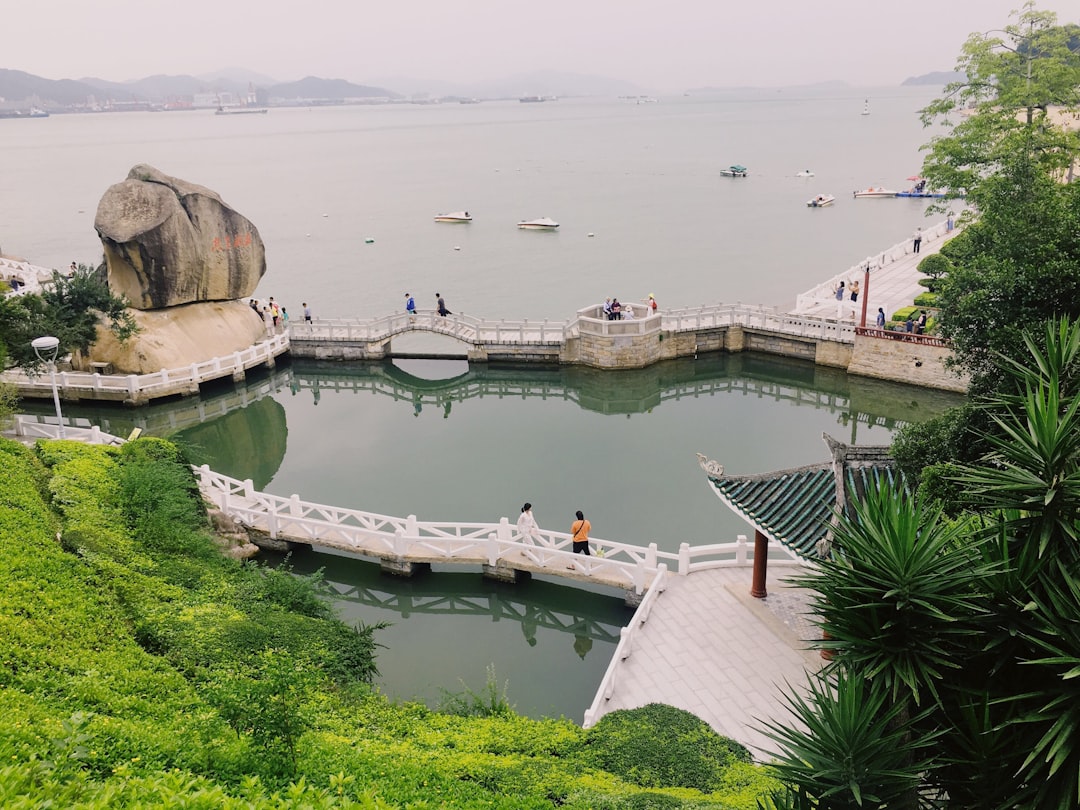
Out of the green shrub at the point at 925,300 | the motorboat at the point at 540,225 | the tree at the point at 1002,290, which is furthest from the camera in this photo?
the motorboat at the point at 540,225

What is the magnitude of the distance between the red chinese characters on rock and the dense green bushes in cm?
1525

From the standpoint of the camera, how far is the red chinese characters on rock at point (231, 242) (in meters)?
27.7

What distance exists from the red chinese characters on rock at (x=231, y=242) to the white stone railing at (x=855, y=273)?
19177 mm

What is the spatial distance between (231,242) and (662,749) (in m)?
23.9

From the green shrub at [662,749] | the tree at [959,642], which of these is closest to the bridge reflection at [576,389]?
the green shrub at [662,749]

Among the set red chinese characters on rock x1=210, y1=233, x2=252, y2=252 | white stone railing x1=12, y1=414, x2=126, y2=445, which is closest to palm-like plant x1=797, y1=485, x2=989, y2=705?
white stone railing x1=12, y1=414, x2=126, y2=445

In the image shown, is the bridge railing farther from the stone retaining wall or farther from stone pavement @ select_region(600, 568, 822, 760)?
stone pavement @ select_region(600, 568, 822, 760)

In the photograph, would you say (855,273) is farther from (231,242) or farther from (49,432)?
(49,432)

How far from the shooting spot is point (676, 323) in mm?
29547

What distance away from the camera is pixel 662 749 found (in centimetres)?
941

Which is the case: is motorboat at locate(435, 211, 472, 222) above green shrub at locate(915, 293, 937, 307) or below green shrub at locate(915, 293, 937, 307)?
above

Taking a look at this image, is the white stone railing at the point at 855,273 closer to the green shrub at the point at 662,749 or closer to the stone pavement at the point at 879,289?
the stone pavement at the point at 879,289

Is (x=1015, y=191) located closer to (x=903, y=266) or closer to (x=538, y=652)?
(x=538, y=652)

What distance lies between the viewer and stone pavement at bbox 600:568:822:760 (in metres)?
11.2
